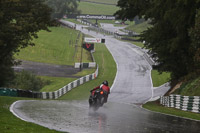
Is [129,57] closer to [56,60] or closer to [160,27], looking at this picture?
[56,60]

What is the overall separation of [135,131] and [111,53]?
261 ft

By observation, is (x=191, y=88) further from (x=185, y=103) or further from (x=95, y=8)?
(x=95, y=8)

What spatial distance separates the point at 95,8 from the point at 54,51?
99577mm

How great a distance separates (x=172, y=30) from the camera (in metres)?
31.3

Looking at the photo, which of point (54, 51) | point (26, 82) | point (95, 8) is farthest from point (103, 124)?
point (95, 8)

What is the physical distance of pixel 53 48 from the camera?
A: 89.4 metres

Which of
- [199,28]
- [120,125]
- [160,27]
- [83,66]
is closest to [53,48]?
[83,66]

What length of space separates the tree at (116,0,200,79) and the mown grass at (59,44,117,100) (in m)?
13.5

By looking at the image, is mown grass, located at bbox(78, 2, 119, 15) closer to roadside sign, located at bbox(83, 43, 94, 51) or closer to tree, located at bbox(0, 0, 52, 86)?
roadside sign, located at bbox(83, 43, 94, 51)

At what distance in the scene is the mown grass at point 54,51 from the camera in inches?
2997

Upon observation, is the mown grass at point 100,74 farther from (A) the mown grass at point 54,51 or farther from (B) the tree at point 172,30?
(B) the tree at point 172,30

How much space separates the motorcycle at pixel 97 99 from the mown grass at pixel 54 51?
51893 millimetres

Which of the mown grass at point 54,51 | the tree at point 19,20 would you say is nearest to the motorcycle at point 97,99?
the tree at point 19,20

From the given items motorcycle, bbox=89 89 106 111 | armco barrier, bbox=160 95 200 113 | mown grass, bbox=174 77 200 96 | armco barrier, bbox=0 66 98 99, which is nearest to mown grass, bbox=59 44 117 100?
armco barrier, bbox=0 66 98 99
